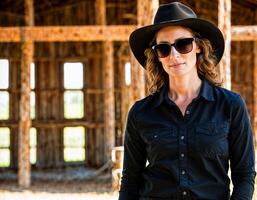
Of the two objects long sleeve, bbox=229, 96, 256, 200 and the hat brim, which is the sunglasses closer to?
the hat brim

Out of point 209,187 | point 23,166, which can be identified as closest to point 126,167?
point 209,187

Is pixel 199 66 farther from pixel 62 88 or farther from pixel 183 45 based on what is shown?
pixel 62 88

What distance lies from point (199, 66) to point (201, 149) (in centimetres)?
41

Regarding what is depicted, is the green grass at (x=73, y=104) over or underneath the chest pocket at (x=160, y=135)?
underneath

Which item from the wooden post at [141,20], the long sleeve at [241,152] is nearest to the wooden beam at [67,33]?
the wooden post at [141,20]

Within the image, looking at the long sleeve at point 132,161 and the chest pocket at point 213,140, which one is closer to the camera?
the chest pocket at point 213,140

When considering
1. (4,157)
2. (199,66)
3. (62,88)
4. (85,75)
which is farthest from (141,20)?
(4,157)

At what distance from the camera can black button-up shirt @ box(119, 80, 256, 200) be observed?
7.14ft

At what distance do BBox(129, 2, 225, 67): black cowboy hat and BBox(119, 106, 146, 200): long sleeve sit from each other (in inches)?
13.2

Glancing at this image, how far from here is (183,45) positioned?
226cm

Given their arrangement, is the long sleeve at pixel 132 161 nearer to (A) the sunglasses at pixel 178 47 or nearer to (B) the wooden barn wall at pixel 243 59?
(A) the sunglasses at pixel 178 47

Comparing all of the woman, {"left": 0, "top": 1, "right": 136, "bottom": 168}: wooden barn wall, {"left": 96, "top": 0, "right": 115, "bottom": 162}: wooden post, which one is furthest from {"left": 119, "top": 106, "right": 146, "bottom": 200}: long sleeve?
{"left": 0, "top": 1, "right": 136, "bottom": 168}: wooden barn wall

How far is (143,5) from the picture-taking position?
9.67m

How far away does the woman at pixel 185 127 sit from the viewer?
86.0 inches
